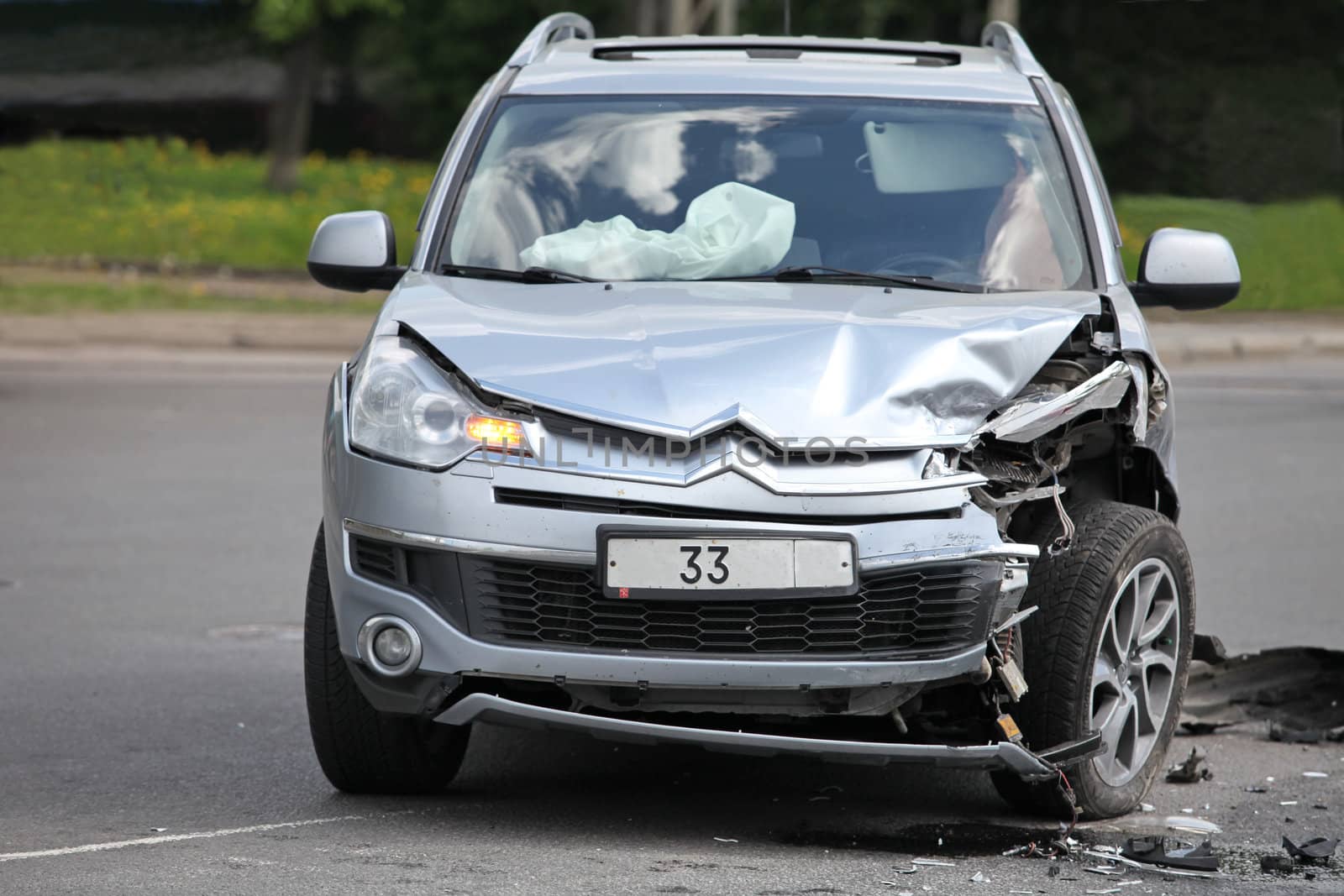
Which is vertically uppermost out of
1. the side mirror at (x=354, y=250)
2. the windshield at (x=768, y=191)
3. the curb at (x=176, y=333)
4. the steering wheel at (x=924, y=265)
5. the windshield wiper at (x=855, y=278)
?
the windshield at (x=768, y=191)

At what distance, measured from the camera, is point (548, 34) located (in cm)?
650

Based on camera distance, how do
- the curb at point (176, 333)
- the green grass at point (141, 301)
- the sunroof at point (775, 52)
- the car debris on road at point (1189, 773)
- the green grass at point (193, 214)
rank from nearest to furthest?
the car debris on road at point (1189, 773) → the sunroof at point (775, 52) → the curb at point (176, 333) → the green grass at point (193, 214) → the green grass at point (141, 301)

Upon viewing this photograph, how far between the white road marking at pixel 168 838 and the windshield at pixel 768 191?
1486 millimetres

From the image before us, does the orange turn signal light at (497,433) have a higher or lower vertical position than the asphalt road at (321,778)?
higher

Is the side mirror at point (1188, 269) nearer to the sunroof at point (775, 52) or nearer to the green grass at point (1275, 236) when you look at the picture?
the sunroof at point (775, 52)

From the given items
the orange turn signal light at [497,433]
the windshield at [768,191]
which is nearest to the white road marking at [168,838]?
the orange turn signal light at [497,433]

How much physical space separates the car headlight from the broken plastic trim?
3.35ft

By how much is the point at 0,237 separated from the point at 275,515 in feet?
50.7

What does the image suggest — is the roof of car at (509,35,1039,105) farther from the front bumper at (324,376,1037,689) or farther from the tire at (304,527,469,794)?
the front bumper at (324,376,1037,689)

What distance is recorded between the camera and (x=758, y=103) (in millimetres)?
5625

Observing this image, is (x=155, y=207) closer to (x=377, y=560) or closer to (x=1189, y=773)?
(x=1189, y=773)

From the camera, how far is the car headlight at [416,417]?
4188mm

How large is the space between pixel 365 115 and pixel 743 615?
1269 inches

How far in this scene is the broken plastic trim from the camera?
430 centimetres
